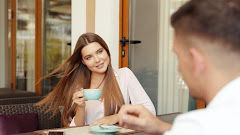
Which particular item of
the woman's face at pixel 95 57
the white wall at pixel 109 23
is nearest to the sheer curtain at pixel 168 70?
the white wall at pixel 109 23

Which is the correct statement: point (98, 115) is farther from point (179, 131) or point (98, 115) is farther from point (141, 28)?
point (179, 131)

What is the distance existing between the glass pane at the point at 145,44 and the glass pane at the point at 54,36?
48.5 inches

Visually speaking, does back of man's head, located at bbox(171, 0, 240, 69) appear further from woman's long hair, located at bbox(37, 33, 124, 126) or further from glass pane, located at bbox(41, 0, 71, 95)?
glass pane, located at bbox(41, 0, 71, 95)

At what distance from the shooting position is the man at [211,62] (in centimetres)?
66

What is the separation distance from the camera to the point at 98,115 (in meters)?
2.29

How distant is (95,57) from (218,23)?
1659mm

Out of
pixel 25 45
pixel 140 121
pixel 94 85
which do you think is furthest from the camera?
pixel 25 45

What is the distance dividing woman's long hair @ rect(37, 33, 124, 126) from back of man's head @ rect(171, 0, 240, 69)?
5.07ft

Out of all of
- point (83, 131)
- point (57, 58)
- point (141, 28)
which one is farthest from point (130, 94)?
point (57, 58)

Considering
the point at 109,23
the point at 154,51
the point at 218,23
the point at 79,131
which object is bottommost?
the point at 79,131

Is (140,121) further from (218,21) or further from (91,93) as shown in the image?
(91,93)

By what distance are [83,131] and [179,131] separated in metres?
1.03

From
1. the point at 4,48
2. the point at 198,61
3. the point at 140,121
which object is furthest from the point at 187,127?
the point at 4,48

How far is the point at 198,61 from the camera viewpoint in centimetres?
75
